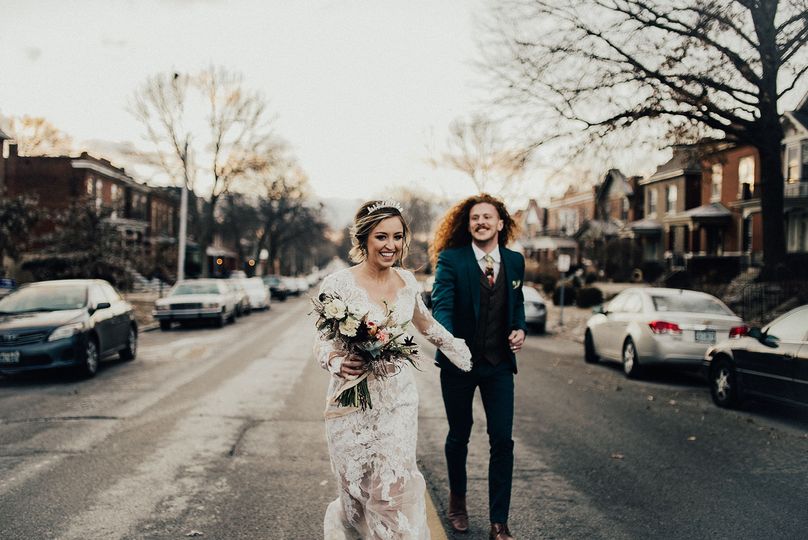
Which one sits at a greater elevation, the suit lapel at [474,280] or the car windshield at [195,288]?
the suit lapel at [474,280]

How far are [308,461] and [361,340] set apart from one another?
330 cm

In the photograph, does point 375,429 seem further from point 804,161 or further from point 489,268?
point 804,161

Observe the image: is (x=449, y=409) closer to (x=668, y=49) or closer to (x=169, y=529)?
(x=169, y=529)

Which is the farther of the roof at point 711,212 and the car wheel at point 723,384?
the roof at point 711,212

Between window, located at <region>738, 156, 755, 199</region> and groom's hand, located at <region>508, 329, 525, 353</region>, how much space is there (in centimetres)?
3407

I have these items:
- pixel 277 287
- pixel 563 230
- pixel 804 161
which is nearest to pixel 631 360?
pixel 804 161

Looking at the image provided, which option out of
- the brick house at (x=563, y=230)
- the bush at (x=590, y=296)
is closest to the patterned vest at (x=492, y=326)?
the bush at (x=590, y=296)

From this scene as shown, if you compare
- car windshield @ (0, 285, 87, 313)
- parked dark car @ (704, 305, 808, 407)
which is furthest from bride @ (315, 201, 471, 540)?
car windshield @ (0, 285, 87, 313)

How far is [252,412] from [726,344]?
6.12 meters

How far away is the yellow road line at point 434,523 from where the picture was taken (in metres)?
4.33

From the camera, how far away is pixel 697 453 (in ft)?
21.8

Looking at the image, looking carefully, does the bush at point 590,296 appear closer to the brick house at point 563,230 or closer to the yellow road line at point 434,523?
the brick house at point 563,230

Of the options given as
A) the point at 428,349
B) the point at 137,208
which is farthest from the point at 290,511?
the point at 137,208

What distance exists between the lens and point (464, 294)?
Result: 430cm
